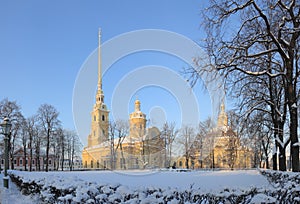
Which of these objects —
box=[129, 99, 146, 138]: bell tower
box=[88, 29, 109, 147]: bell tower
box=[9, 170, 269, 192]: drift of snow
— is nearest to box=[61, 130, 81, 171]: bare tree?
box=[88, 29, 109, 147]: bell tower

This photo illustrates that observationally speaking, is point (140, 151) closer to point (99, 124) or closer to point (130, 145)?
point (130, 145)

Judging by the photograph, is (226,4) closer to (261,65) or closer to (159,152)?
(261,65)

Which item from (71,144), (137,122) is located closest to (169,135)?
(137,122)

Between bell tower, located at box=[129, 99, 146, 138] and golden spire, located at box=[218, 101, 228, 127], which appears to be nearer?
golden spire, located at box=[218, 101, 228, 127]

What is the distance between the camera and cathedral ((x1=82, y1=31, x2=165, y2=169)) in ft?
Result: 157

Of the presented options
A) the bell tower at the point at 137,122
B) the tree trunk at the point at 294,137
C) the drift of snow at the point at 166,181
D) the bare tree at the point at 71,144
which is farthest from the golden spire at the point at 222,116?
the bare tree at the point at 71,144

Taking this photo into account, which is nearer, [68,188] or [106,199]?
[106,199]

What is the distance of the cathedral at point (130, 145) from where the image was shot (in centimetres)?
4775

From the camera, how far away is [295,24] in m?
11.5

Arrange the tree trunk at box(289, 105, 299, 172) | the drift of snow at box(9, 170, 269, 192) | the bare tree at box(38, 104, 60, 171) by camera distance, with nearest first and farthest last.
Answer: the drift of snow at box(9, 170, 269, 192) < the tree trunk at box(289, 105, 299, 172) < the bare tree at box(38, 104, 60, 171)

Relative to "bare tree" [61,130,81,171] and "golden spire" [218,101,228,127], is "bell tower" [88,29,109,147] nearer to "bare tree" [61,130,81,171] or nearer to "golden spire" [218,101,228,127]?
"bare tree" [61,130,81,171]

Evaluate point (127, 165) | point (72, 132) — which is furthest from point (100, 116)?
point (127, 165)

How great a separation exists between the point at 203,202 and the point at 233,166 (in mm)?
44413

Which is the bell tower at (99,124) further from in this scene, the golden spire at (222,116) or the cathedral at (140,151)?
the golden spire at (222,116)
